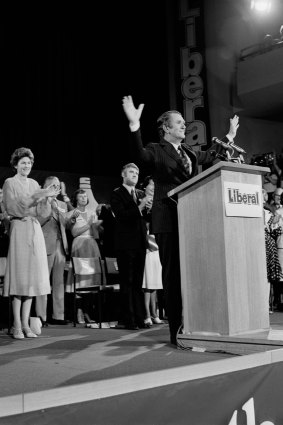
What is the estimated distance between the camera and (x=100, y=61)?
8773 millimetres

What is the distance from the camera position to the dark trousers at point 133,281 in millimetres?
5129

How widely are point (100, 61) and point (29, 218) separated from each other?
490cm

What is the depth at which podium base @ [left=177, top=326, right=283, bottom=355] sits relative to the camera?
108 inches

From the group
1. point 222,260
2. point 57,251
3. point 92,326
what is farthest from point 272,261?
point 222,260

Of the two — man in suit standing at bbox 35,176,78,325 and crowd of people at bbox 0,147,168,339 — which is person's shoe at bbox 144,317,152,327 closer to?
crowd of people at bbox 0,147,168,339

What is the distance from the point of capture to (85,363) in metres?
2.79

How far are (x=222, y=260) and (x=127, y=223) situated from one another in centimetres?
236

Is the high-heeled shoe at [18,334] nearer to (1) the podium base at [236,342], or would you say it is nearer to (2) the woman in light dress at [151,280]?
(2) the woman in light dress at [151,280]

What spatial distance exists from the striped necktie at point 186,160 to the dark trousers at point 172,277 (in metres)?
0.42

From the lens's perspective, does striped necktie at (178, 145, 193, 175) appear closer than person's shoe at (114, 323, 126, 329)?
Yes

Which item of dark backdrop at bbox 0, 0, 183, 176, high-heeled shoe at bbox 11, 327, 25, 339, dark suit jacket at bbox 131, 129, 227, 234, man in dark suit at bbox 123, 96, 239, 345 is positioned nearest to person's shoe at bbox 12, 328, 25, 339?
high-heeled shoe at bbox 11, 327, 25, 339

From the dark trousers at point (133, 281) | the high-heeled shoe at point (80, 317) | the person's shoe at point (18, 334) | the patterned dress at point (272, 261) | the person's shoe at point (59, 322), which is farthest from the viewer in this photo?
the patterned dress at point (272, 261)

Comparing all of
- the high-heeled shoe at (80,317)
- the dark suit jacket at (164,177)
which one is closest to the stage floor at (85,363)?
the dark suit jacket at (164,177)

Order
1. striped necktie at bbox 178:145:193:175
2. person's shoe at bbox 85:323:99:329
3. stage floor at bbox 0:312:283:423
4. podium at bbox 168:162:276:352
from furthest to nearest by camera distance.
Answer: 1. person's shoe at bbox 85:323:99:329
2. striped necktie at bbox 178:145:193:175
3. podium at bbox 168:162:276:352
4. stage floor at bbox 0:312:283:423
